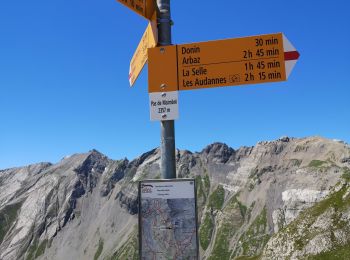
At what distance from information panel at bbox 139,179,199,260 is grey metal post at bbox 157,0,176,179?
0.37 metres

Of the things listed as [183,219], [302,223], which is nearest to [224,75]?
[183,219]

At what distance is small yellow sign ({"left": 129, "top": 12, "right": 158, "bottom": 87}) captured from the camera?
26.5 feet

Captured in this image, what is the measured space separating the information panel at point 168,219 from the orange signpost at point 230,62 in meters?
1.89

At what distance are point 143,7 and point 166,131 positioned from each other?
7.99 ft

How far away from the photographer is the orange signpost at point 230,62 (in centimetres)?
768

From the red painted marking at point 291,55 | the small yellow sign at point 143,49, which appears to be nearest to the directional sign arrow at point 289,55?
the red painted marking at point 291,55

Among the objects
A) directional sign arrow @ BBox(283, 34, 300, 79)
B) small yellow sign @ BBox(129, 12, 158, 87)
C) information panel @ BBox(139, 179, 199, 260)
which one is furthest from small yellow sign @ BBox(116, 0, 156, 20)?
information panel @ BBox(139, 179, 199, 260)

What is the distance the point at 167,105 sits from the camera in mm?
7746

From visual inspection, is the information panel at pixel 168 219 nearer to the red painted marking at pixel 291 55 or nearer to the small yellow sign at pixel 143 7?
the red painted marking at pixel 291 55

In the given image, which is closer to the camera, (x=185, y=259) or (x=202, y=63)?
(x=185, y=259)

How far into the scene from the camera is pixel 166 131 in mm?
7688

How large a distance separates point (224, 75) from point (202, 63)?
1.55 feet

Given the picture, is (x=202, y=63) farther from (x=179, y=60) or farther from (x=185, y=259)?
(x=185, y=259)

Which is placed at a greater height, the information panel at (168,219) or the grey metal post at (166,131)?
the grey metal post at (166,131)
